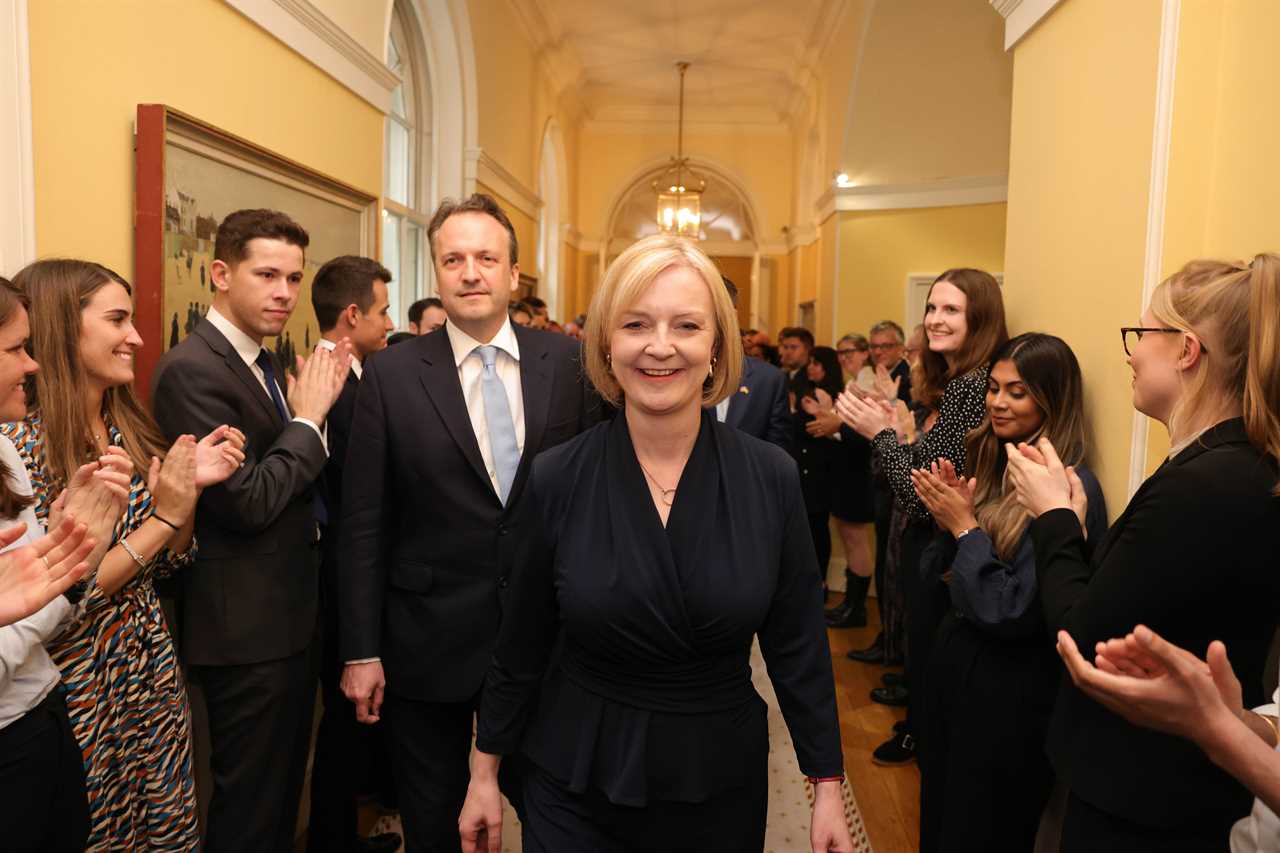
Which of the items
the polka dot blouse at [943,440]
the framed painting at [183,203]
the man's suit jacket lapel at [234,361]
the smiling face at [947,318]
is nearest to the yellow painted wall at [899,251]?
the smiling face at [947,318]

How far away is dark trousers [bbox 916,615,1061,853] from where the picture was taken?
7.25 feet

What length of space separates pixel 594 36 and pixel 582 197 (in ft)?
11.4

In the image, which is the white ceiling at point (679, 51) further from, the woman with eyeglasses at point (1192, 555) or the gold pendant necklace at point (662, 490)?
the woman with eyeglasses at point (1192, 555)

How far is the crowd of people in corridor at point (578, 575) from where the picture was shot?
1528 millimetres

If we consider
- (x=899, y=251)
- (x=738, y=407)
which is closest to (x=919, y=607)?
(x=738, y=407)

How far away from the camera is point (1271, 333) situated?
1504 millimetres

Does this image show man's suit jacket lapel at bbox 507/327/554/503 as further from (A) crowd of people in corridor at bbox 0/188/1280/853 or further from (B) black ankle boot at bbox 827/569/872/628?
(B) black ankle boot at bbox 827/569/872/628

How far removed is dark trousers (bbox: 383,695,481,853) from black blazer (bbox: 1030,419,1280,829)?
145 cm

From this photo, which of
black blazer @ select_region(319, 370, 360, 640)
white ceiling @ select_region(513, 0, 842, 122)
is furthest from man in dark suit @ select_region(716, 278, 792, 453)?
white ceiling @ select_region(513, 0, 842, 122)

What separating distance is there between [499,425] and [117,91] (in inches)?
64.1

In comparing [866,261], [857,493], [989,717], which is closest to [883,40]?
[866,261]

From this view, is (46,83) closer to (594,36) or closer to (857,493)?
(857,493)

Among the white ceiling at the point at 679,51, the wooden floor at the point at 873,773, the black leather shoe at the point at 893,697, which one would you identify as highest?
the white ceiling at the point at 679,51

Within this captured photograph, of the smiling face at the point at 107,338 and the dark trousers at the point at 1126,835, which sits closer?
the dark trousers at the point at 1126,835
